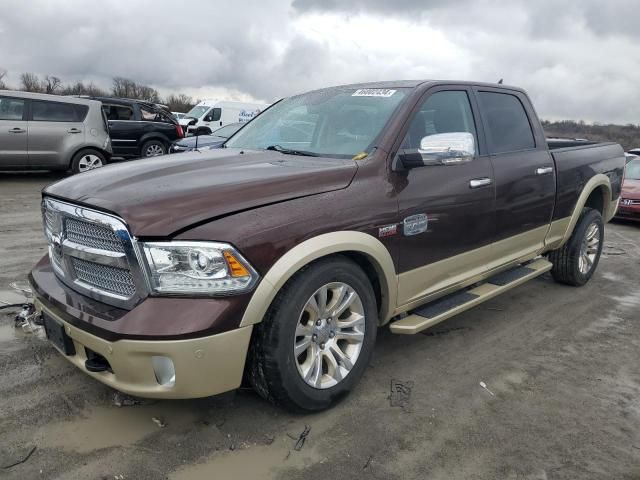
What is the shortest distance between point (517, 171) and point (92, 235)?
311cm

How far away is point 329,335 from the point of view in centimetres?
292

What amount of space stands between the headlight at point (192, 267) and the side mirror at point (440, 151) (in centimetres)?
131

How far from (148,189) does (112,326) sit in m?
0.68

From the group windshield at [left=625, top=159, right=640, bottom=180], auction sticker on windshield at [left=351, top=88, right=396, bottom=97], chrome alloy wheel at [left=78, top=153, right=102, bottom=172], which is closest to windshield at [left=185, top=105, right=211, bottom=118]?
chrome alloy wheel at [left=78, top=153, right=102, bottom=172]

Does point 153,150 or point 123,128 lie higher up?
point 123,128

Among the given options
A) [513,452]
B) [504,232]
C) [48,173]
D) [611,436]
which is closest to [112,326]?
[513,452]

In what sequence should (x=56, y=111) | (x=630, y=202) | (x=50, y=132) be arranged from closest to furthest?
(x=630, y=202) → (x=50, y=132) → (x=56, y=111)

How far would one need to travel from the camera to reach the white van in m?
18.9

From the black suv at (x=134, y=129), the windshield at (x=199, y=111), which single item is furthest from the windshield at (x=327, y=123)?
the windshield at (x=199, y=111)

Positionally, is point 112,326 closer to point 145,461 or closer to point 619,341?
point 145,461

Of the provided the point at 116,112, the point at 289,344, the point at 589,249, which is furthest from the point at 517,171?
the point at 116,112

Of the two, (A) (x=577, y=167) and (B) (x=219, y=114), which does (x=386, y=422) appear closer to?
(A) (x=577, y=167)

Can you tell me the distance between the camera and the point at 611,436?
2.84 m

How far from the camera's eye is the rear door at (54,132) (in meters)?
10.5
